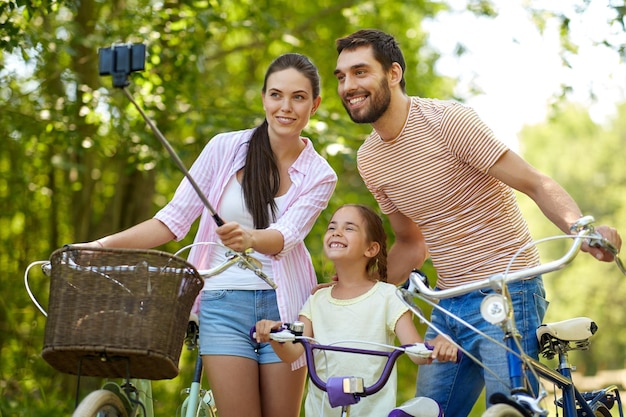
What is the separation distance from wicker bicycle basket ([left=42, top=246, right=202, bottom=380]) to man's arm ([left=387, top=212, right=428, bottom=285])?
5.10ft

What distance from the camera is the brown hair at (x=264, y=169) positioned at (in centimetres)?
427

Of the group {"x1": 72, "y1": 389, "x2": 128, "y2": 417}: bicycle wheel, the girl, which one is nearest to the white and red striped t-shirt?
the girl

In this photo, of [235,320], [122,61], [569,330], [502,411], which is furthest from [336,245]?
[122,61]

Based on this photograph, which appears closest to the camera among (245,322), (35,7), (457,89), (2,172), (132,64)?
(132,64)

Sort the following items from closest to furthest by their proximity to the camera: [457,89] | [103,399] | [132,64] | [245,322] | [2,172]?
[132,64]
[103,399]
[245,322]
[2,172]
[457,89]

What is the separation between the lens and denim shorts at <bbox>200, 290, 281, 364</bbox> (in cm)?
416

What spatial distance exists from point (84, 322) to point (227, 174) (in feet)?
3.91

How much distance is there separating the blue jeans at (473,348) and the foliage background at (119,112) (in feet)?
4.56

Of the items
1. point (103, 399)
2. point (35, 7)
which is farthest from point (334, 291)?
point (35, 7)

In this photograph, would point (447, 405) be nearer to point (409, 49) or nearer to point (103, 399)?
point (103, 399)

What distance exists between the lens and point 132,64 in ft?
10.7

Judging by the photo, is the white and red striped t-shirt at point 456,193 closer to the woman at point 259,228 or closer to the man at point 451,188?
the man at point 451,188

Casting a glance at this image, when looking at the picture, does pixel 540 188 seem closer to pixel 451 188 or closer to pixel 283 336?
pixel 451 188

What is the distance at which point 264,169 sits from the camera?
4.31 metres
